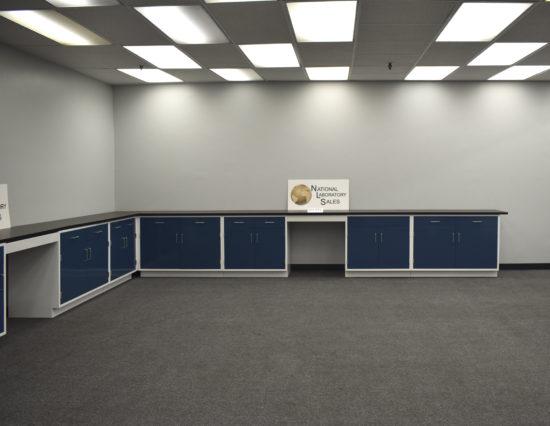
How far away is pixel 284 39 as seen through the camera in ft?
14.3

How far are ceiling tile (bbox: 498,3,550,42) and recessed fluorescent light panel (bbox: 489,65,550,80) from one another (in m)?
1.24

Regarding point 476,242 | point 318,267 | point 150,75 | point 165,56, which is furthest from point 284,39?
point 476,242

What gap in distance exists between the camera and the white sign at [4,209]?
4332 mm

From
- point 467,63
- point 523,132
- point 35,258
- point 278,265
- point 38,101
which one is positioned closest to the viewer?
point 35,258

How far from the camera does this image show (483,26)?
405 cm

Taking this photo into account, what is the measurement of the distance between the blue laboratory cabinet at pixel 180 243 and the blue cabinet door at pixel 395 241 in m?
2.10

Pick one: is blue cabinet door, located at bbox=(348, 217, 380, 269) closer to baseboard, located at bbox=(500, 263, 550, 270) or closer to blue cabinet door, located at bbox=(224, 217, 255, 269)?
blue cabinet door, located at bbox=(224, 217, 255, 269)

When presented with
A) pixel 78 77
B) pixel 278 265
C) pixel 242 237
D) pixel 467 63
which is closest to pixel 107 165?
pixel 78 77

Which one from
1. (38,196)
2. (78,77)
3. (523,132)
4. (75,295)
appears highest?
(78,77)

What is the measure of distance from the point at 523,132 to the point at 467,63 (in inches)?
67.8

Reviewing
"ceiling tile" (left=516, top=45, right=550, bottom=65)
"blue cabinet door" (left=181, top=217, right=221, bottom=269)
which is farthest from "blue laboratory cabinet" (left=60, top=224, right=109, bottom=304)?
"ceiling tile" (left=516, top=45, right=550, bottom=65)

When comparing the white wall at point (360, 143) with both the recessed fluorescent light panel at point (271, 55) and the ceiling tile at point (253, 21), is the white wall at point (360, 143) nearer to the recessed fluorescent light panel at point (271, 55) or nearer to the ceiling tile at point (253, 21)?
the recessed fluorescent light panel at point (271, 55)

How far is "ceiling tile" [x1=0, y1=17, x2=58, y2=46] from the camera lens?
3850 millimetres

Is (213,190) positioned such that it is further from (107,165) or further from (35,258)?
(35,258)
